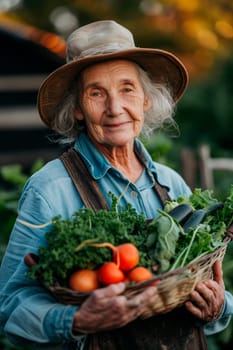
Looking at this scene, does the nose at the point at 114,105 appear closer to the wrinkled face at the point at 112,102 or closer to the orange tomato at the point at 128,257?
the wrinkled face at the point at 112,102

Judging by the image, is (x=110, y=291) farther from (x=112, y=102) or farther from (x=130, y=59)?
(x=130, y=59)

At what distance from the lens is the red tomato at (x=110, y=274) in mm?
2748

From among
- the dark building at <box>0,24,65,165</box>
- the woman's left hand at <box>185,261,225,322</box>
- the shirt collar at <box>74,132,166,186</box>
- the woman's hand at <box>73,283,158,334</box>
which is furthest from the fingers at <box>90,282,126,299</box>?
the dark building at <box>0,24,65,165</box>

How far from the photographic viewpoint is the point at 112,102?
3293 millimetres

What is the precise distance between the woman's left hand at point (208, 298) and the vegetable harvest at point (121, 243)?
0.15 meters

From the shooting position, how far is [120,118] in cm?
331

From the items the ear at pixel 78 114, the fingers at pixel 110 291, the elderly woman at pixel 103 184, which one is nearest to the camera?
the fingers at pixel 110 291

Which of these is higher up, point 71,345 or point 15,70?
point 71,345

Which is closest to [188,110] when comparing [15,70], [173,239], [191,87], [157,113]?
[191,87]

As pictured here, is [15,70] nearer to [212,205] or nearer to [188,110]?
[188,110]

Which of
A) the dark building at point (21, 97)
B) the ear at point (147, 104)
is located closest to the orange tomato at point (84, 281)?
the ear at point (147, 104)

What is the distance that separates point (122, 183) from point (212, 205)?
1.23 ft

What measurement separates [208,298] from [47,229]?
0.63 metres

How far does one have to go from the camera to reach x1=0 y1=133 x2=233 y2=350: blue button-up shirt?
9.70 ft
